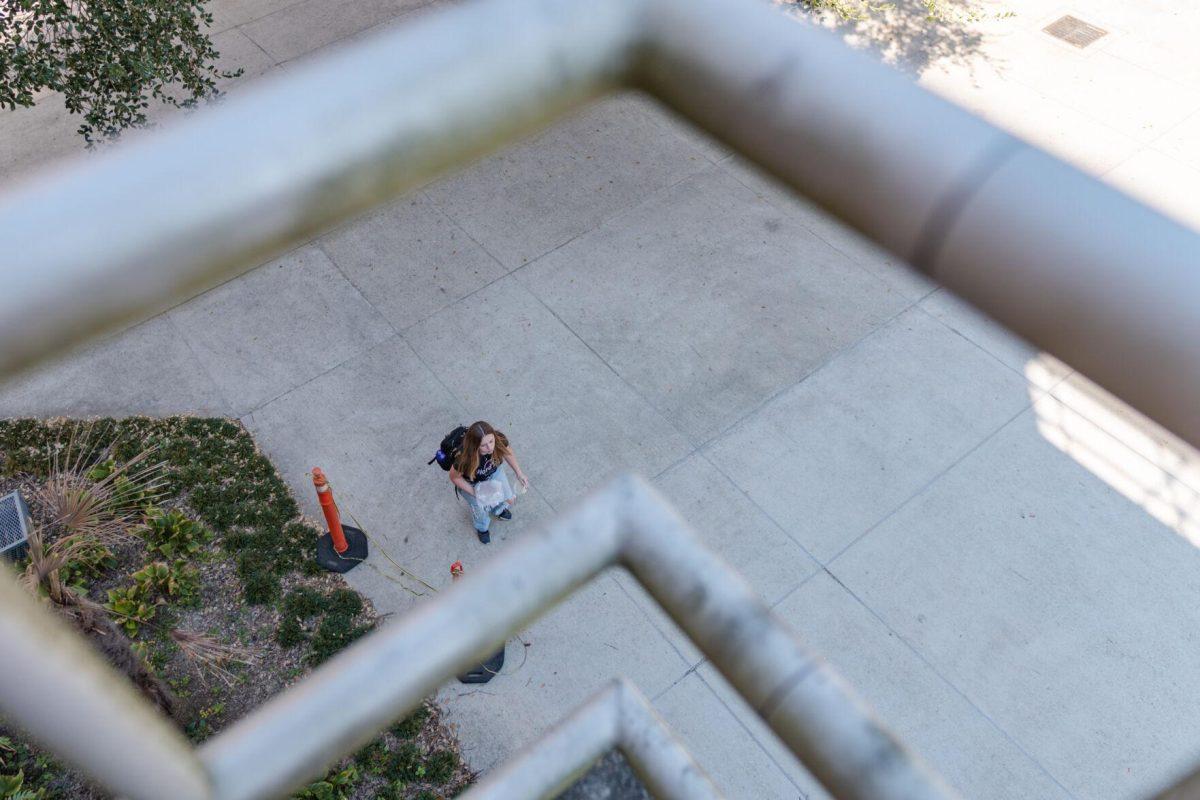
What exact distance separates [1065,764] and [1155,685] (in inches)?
34.6

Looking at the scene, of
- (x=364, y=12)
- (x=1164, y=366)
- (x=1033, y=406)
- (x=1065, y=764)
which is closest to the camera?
(x=1164, y=366)

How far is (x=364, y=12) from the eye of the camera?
36.4ft

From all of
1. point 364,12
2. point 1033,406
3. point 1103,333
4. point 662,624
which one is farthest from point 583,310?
A: point 1103,333

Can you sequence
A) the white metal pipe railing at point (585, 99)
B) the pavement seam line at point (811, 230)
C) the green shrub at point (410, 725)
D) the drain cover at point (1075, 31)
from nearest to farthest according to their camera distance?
1. the white metal pipe railing at point (585, 99)
2. the green shrub at point (410, 725)
3. the pavement seam line at point (811, 230)
4. the drain cover at point (1075, 31)

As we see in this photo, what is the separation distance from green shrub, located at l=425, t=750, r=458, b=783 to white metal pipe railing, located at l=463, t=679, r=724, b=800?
346 centimetres

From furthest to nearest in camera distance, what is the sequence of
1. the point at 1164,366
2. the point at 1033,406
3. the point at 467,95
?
the point at 1033,406, the point at 467,95, the point at 1164,366

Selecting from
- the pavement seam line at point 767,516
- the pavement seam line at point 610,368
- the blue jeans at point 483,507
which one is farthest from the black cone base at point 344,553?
the pavement seam line at point 767,516

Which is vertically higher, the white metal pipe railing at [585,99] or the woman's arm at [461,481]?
the white metal pipe railing at [585,99]

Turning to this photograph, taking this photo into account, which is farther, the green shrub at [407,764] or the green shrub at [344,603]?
the green shrub at [344,603]

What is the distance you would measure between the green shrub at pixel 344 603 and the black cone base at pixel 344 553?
211 millimetres

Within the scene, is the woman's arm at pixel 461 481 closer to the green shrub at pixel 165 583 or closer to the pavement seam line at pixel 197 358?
the green shrub at pixel 165 583

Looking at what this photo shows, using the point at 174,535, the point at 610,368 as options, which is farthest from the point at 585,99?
the point at 610,368

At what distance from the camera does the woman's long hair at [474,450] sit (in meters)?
6.01

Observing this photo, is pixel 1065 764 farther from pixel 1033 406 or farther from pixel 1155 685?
pixel 1033 406
